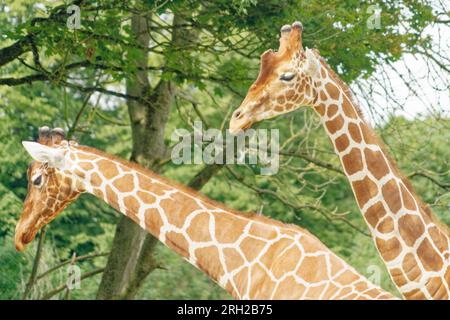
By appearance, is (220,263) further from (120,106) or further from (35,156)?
(120,106)

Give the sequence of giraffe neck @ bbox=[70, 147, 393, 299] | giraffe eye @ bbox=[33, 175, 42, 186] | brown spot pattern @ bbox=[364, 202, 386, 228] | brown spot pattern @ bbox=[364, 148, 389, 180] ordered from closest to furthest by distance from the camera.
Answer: giraffe neck @ bbox=[70, 147, 393, 299]
brown spot pattern @ bbox=[364, 202, 386, 228]
brown spot pattern @ bbox=[364, 148, 389, 180]
giraffe eye @ bbox=[33, 175, 42, 186]

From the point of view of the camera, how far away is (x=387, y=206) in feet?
23.4

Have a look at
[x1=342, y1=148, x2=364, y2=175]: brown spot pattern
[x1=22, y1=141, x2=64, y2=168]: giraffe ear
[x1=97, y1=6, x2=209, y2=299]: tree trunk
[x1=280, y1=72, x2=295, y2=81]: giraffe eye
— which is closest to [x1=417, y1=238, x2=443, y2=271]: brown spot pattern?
[x1=342, y1=148, x2=364, y2=175]: brown spot pattern

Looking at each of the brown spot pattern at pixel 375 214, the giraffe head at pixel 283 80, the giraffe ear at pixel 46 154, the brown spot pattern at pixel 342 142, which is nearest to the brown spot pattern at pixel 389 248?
the brown spot pattern at pixel 375 214

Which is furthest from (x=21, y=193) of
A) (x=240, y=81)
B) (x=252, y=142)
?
(x=240, y=81)

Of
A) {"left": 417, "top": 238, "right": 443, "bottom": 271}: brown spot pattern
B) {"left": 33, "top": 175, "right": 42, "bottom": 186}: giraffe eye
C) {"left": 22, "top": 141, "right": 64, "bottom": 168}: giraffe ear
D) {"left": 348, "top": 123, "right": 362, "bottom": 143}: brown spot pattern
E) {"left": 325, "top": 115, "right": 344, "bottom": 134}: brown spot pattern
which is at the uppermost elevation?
{"left": 325, "top": 115, "right": 344, "bottom": 134}: brown spot pattern

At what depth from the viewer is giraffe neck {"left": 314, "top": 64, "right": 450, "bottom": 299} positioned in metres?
6.91

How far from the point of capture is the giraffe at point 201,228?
669 cm

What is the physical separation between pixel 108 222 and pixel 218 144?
1230 centimetres

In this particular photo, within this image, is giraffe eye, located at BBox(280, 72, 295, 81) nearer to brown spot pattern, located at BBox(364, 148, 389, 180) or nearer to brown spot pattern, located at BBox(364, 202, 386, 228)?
brown spot pattern, located at BBox(364, 148, 389, 180)

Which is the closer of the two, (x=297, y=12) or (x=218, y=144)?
(x=297, y=12)

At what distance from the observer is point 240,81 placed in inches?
463

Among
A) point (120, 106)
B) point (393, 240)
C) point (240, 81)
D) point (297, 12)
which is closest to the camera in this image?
point (393, 240)

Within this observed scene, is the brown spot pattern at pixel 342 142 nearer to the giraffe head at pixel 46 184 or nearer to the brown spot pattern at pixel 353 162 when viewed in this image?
the brown spot pattern at pixel 353 162
